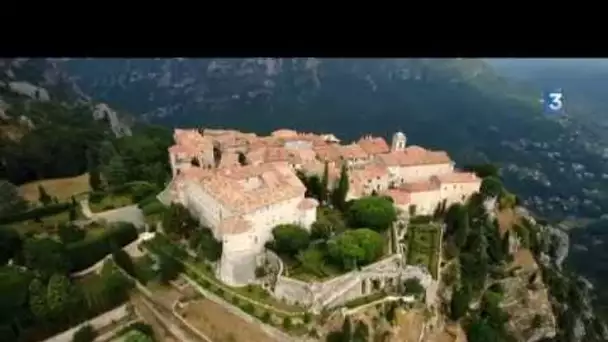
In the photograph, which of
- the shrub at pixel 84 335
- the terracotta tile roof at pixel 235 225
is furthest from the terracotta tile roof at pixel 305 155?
the shrub at pixel 84 335

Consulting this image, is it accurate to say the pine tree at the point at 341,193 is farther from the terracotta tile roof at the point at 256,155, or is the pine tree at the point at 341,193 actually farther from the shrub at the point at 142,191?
the shrub at the point at 142,191

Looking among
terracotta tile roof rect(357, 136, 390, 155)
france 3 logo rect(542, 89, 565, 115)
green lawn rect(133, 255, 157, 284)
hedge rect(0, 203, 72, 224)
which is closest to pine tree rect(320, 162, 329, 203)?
terracotta tile roof rect(357, 136, 390, 155)

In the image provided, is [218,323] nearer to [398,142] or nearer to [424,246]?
[424,246]

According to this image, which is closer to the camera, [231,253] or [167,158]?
[231,253]

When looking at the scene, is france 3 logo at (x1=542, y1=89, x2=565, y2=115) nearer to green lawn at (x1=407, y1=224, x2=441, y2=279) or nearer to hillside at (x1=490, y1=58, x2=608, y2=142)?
hillside at (x1=490, y1=58, x2=608, y2=142)

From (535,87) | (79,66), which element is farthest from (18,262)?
(535,87)
